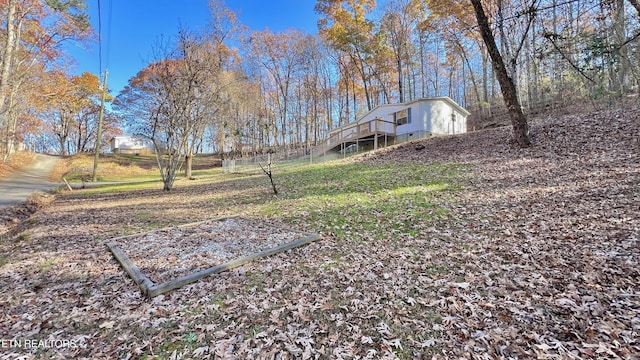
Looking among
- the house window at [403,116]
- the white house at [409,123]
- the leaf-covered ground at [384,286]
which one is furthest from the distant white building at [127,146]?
the leaf-covered ground at [384,286]

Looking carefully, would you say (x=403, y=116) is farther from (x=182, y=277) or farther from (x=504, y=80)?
(x=182, y=277)

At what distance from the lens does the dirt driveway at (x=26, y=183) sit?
11.2 metres

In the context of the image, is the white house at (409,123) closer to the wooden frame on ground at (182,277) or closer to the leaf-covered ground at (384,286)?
the leaf-covered ground at (384,286)

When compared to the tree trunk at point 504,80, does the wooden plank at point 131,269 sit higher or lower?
lower

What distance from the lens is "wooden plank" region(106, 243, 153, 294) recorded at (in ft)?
11.2

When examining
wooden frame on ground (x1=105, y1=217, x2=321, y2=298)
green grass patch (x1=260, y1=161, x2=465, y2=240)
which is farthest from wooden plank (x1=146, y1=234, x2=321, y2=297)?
green grass patch (x1=260, y1=161, x2=465, y2=240)

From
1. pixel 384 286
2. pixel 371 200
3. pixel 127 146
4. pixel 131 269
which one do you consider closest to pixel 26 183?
pixel 131 269

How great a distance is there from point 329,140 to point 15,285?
21940mm

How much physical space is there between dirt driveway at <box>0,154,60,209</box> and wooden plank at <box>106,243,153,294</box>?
885cm

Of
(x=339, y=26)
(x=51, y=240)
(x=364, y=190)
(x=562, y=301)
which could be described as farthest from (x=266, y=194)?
(x=339, y=26)

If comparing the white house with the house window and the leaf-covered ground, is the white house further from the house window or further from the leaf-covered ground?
the leaf-covered ground

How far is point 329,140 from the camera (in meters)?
24.4

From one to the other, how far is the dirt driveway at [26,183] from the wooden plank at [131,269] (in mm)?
8848

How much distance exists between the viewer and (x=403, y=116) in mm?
20188
